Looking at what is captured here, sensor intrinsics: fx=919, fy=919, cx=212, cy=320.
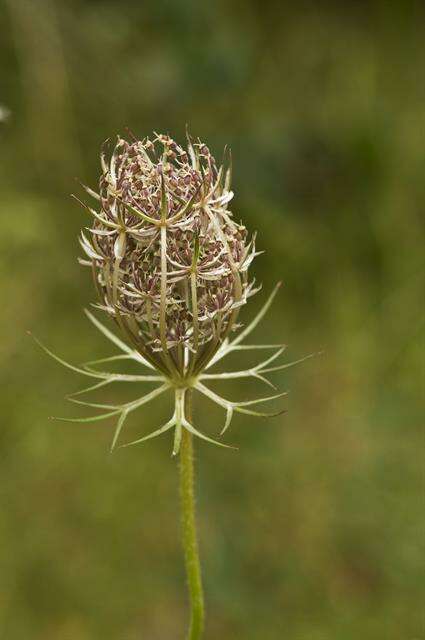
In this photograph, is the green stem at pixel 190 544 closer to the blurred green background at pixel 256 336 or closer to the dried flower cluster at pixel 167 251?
the dried flower cluster at pixel 167 251

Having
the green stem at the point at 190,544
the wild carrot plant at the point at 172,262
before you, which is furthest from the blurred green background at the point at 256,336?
the wild carrot plant at the point at 172,262

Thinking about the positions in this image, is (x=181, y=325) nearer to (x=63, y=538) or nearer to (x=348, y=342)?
(x=63, y=538)

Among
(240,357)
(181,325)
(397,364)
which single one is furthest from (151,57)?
(181,325)

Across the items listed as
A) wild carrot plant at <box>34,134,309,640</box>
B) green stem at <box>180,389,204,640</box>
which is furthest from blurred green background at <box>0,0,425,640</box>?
wild carrot plant at <box>34,134,309,640</box>

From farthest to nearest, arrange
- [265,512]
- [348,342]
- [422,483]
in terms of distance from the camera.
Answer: [348,342], [265,512], [422,483]

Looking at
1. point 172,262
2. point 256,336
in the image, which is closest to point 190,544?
point 172,262

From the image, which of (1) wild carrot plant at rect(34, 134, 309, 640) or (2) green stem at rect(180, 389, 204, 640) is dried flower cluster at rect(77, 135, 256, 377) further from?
(2) green stem at rect(180, 389, 204, 640)

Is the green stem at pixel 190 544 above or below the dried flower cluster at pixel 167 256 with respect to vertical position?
below
